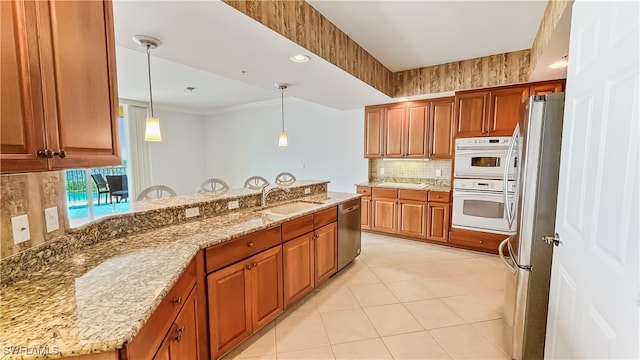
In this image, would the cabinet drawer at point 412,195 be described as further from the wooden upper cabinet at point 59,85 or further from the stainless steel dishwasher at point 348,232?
the wooden upper cabinet at point 59,85

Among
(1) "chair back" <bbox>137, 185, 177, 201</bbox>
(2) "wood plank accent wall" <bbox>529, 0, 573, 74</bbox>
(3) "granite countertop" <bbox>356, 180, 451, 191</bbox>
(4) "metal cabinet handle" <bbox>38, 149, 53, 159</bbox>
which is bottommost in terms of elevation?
(3) "granite countertop" <bbox>356, 180, 451, 191</bbox>

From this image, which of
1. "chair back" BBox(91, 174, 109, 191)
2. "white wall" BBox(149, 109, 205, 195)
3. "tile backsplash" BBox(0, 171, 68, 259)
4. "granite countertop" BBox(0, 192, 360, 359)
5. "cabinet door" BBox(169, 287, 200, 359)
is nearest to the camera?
"granite countertop" BBox(0, 192, 360, 359)

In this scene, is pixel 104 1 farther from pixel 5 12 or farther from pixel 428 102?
pixel 428 102

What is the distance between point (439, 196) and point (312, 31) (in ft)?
9.81

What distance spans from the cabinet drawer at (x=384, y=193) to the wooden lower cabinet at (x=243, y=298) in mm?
2696

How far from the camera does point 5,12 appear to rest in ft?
2.64

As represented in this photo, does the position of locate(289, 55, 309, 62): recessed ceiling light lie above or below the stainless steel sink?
above

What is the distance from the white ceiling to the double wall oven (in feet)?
3.83

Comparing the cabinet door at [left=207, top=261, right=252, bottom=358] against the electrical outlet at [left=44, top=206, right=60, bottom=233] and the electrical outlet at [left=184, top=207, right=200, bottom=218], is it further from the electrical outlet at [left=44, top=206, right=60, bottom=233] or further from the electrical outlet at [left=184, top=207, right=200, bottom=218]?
the electrical outlet at [left=44, top=206, right=60, bottom=233]

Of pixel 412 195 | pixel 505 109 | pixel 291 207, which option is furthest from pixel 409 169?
pixel 291 207

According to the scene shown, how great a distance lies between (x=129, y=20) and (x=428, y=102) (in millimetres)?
3801

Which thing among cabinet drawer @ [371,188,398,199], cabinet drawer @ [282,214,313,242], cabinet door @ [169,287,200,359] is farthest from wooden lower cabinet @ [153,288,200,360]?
cabinet drawer @ [371,188,398,199]

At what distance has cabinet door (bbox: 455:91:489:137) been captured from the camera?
3.71 meters

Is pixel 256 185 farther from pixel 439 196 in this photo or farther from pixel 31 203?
pixel 31 203
